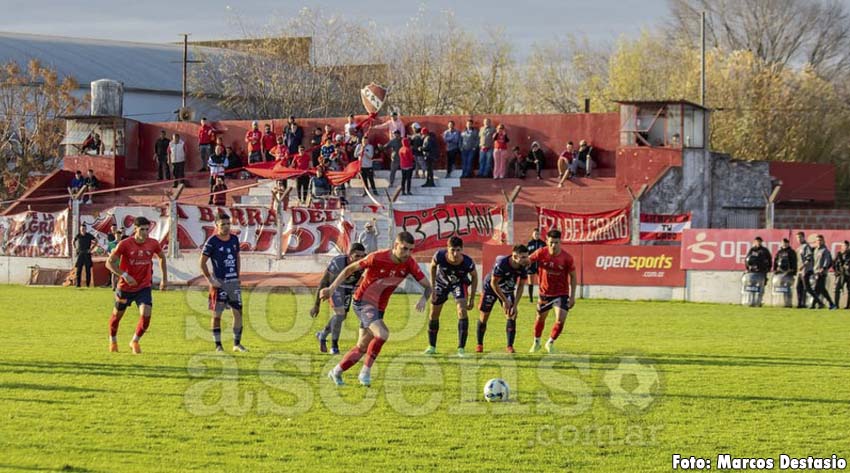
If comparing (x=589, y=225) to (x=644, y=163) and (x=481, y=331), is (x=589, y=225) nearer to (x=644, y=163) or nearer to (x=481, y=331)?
(x=644, y=163)

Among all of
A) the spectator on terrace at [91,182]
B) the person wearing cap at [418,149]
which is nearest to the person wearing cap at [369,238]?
the person wearing cap at [418,149]

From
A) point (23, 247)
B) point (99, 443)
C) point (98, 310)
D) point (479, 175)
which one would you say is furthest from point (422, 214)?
point (99, 443)

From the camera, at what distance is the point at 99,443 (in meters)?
10.6

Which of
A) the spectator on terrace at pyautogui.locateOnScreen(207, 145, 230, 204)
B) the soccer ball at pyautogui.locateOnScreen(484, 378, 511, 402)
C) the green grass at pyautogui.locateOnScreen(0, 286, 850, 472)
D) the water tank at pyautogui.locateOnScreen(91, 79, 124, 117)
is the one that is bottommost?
the green grass at pyautogui.locateOnScreen(0, 286, 850, 472)

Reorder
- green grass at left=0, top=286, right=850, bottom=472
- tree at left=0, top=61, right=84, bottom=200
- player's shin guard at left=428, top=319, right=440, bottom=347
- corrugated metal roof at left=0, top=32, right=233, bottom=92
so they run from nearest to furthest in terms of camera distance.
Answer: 1. green grass at left=0, top=286, right=850, bottom=472
2. player's shin guard at left=428, top=319, right=440, bottom=347
3. tree at left=0, top=61, right=84, bottom=200
4. corrugated metal roof at left=0, top=32, right=233, bottom=92

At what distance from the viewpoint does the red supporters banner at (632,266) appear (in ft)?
104

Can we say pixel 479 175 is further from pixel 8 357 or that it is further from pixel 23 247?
pixel 8 357

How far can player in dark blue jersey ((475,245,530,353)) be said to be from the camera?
18.0 metres

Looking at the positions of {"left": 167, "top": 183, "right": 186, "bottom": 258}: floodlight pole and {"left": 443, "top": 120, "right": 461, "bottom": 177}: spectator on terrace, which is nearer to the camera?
{"left": 167, "top": 183, "right": 186, "bottom": 258}: floodlight pole

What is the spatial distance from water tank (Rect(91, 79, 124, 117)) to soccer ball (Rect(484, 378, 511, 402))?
40316mm

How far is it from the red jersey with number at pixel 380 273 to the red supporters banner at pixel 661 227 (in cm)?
1920

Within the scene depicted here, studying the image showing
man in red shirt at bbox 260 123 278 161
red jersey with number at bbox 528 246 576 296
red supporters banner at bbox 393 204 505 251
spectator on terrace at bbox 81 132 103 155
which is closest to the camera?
red jersey with number at bbox 528 246 576 296

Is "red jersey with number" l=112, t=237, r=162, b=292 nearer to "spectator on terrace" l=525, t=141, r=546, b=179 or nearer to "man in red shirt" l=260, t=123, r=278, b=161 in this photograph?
"spectator on terrace" l=525, t=141, r=546, b=179

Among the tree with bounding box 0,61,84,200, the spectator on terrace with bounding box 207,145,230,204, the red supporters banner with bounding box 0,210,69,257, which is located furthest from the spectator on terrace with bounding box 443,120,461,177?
the tree with bounding box 0,61,84,200
